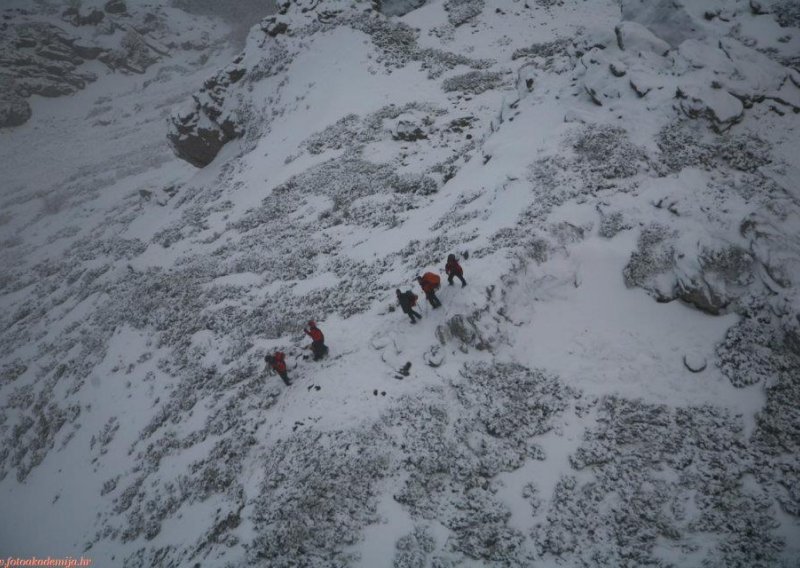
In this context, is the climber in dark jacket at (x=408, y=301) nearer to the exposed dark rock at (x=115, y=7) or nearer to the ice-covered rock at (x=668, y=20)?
the ice-covered rock at (x=668, y=20)

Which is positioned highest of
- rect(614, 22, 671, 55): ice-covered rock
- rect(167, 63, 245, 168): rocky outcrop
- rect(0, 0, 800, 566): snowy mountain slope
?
rect(614, 22, 671, 55): ice-covered rock

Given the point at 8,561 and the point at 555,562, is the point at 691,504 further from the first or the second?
the point at 8,561

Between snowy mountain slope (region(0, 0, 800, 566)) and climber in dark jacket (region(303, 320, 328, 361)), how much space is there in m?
0.50

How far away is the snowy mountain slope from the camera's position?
10297 mm

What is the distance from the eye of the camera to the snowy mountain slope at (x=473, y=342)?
1030 centimetres

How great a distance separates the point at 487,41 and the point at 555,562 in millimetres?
41958

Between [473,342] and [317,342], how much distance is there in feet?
19.0

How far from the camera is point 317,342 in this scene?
14.8 metres

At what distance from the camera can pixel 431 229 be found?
19938 millimetres

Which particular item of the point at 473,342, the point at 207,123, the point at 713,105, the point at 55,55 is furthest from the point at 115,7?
the point at 473,342

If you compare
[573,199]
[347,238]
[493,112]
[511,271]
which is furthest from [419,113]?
[511,271]

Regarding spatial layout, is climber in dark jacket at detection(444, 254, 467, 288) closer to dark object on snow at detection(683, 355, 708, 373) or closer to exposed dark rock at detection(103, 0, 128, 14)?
dark object on snow at detection(683, 355, 708, 373)

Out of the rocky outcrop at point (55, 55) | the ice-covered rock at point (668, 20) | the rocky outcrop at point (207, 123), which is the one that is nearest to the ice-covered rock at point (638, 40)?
the ice-covered rock at point (668, 20)

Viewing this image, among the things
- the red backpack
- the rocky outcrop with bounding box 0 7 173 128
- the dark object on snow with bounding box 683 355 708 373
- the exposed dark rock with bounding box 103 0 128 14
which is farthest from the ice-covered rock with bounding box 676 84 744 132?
the exposed dark rock with bounding box 103 0 128 14
